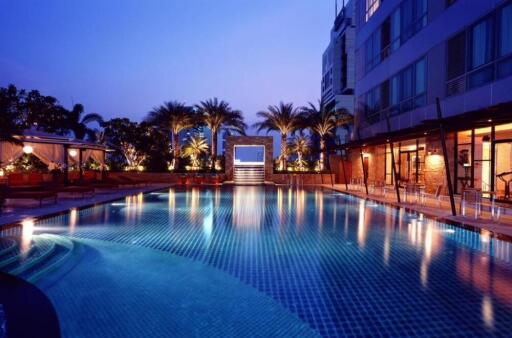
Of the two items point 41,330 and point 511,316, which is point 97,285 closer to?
point 41,330

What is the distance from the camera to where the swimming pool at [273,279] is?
4.25m

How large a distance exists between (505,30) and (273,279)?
11643 millimetres

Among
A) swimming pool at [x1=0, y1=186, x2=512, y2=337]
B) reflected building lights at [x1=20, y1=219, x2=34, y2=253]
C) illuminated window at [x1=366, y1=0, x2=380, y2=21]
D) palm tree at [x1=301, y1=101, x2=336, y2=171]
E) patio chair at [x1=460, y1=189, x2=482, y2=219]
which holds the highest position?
illuminated window at [x1=366, y1=0, x2=380, y2=21]

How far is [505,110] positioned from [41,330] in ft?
33.8

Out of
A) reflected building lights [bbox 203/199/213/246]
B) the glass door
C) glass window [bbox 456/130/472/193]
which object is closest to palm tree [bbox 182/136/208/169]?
reflected building lights [bbox 203/199/213/246]

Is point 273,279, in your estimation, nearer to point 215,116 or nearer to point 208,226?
point 208,226

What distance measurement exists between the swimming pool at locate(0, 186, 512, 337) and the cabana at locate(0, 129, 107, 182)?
27.7 feet

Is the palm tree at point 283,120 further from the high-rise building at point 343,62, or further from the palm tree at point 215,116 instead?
the high-rise building at point 343,62

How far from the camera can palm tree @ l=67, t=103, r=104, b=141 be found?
3291cm

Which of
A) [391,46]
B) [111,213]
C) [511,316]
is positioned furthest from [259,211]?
[391,46]

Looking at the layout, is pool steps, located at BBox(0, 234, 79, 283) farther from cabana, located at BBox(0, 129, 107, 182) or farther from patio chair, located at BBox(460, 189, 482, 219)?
patio chair, located at BBox(460, 189, 482, 219)

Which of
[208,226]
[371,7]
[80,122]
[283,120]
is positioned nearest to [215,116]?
[283,120]

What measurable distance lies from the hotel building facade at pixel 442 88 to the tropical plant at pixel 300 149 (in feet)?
26.9

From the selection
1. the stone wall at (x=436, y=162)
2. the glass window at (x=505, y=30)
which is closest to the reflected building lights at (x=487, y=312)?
the glass window at (x=505, y=30)
